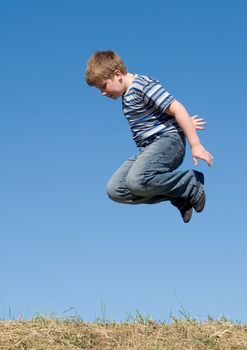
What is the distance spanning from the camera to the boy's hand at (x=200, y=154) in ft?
27.0

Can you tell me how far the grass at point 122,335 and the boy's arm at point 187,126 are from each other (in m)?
2.03

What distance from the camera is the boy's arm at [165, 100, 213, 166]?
27.2 feet

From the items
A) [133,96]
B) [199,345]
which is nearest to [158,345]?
[199,345]

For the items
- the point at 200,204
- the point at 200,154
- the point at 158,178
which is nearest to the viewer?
the point at 200,154

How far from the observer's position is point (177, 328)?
29.3 ft

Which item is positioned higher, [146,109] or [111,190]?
[146,109]

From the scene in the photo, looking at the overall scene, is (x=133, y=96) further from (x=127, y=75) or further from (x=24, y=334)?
(x=24, y=334)

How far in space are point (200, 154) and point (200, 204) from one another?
37.9 inches

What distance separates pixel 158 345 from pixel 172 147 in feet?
7.30

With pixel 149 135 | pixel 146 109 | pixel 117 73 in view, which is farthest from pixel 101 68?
pixel 149 135

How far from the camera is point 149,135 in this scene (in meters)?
8.73

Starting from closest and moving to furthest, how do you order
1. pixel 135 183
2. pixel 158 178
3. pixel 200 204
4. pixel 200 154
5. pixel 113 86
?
1. pixel 200 154
2. pixel 135 183
3. pixel 158 178
4. pixel 113 86
5. pixel 200 204

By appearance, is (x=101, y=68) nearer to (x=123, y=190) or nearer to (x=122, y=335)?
(x=123, y=190)

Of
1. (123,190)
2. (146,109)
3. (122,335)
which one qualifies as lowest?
(122,335)
